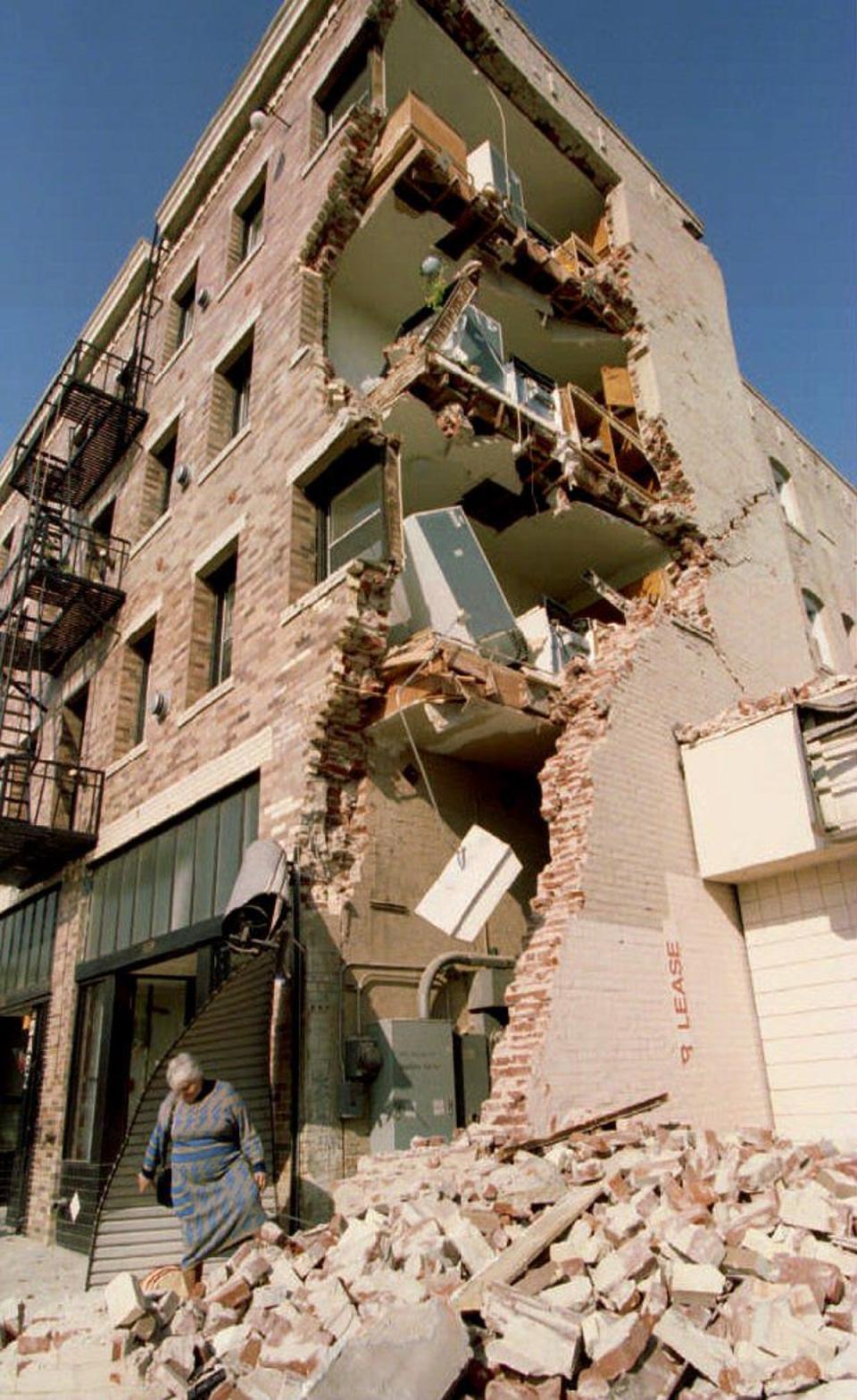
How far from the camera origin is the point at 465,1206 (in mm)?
5301

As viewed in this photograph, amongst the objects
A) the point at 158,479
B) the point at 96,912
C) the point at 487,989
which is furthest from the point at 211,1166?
the point at 158,479

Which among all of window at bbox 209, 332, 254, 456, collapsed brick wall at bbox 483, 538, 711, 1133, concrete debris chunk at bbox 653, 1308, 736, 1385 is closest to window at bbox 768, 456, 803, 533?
collapsed brick wall at bbox 483, 538, 711, 1133

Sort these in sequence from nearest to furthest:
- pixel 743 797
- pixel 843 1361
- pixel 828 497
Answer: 1. pixel 843 1361
2. pixel 743 797
3. pixel 828 497

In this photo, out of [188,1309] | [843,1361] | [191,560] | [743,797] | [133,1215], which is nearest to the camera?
[843,1361]

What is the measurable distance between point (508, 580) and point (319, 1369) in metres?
10.8

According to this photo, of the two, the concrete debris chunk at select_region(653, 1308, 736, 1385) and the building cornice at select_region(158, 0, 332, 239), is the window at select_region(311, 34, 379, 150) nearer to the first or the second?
the building cornice at select_region(158, 0, 332, 239)

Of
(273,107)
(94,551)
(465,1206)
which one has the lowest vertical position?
(465,1206)

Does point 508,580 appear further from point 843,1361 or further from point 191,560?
point 843,1361

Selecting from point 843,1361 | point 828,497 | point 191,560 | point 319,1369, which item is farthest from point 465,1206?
point 828,497

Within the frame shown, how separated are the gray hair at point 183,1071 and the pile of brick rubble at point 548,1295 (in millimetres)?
1038

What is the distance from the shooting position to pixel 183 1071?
5848 millimetres

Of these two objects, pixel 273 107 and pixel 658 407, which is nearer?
pixel 658 407

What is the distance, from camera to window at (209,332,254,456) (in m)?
13.1

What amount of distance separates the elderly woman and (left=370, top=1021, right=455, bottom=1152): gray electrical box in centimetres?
173
